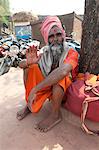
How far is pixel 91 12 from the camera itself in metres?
2.78

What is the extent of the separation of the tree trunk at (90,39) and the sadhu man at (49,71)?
0.24m

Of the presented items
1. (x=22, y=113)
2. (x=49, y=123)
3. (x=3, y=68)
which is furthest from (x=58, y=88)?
(x=3, y=68)

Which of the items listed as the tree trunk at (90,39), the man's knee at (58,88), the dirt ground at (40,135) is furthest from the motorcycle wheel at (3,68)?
the man's knee at (58,88)

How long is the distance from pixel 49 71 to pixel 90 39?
596 millimetres

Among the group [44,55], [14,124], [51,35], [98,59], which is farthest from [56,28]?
[14,124]

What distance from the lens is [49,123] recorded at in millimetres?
2672

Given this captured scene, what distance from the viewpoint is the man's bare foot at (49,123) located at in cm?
264

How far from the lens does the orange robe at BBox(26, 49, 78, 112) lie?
2.61m

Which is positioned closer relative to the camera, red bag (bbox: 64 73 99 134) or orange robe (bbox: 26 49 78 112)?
red bag (bbox: 64 73 99 134)

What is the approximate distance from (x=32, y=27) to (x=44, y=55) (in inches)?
269

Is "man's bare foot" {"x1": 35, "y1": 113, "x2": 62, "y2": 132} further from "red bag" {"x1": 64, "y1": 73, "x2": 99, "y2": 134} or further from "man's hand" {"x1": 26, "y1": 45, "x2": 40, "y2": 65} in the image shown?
"man's hand" {"x1": 26, "y1": 45, "x2": 40, "y2": 65}

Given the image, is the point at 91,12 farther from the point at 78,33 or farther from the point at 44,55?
the point at 78,33

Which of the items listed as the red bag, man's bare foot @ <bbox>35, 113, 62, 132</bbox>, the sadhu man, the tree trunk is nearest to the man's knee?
the sadhu man

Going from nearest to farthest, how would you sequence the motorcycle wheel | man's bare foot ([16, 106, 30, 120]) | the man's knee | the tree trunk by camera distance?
the man's knee → the tree trunk → man's bare foot ([16, 106, 30, 120]) → the motorcycle wheel
